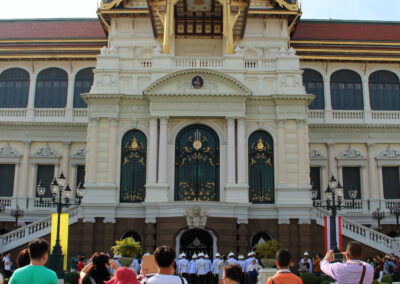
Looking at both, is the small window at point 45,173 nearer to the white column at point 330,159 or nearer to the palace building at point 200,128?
the palace building at point 200,128

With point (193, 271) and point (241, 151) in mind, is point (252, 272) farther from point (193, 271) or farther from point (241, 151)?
point (241, 151)

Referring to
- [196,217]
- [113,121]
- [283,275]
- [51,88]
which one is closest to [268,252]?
[196,217]

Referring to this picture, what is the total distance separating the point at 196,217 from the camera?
28.2 m

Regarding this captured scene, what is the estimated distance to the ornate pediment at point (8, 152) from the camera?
124ft

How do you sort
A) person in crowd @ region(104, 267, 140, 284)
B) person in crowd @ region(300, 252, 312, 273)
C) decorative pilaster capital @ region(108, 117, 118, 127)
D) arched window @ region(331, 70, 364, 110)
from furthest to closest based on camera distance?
arched window @ region(331, 70, 364, 110), decorative pilaster capital @ region(108, 117, 118, 127), person in crowd @ region(300, 252, 312, 273), person in crowd @ region(104, 267, 140, 284)

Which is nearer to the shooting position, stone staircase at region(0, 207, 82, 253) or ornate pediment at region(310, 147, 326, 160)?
stone staircase at region(0, 207, 82, 253)

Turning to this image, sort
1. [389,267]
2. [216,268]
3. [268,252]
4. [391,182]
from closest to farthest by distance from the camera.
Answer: [389,267] < [268,252] < [216,268] < [391,182]

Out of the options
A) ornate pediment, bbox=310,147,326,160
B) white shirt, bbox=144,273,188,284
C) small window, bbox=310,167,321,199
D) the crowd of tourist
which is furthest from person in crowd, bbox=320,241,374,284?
ornate pediment, bbox=310,147,326,160

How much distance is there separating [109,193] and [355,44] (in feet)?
74.1

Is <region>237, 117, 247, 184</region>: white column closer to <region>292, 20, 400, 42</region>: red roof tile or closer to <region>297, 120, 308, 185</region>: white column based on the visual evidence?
<region>297, 120, 308, 185</region>: white column

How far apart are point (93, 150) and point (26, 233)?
6006mm

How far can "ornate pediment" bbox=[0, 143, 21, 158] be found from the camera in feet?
124

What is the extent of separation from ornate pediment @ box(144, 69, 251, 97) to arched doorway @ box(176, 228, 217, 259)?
26.1 feet

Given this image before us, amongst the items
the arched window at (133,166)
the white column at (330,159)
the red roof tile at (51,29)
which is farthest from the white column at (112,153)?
the white column at (330,159)
